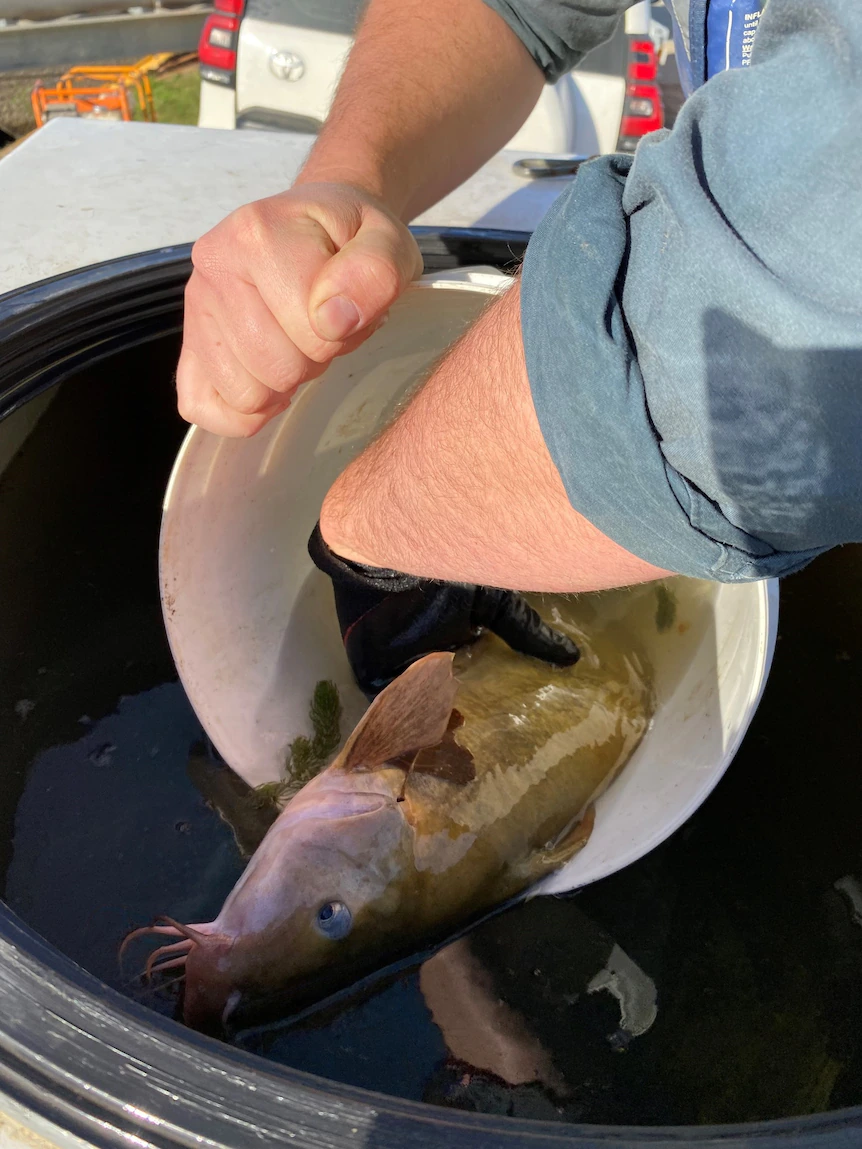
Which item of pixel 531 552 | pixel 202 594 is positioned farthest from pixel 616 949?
pixel 202 594

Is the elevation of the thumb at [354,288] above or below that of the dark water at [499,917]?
above

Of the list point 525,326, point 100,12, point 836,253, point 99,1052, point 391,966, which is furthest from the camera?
point 100,12

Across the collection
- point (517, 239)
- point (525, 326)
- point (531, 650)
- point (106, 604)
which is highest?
point (525, 326)

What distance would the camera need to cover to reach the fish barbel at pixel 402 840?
1.29 metres

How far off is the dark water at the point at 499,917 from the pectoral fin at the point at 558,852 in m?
0.11

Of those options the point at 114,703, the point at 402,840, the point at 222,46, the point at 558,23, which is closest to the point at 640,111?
the point at 222,46

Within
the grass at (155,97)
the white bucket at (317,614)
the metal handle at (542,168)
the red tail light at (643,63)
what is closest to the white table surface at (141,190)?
the metal handle at (542,168)

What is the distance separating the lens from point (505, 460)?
1031 mm

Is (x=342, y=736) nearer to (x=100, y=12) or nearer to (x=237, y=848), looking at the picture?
(x=237, y=848)

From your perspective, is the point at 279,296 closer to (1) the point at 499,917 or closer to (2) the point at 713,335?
(2) the point at 713,335

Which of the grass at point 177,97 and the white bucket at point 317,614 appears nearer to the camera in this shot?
the white bucket at point 317,614

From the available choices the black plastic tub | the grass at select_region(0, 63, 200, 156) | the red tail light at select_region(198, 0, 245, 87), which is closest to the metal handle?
the black plastic tub

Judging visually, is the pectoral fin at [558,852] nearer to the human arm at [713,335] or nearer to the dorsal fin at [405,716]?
the dorsal fin at [405,716]

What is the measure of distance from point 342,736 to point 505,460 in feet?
3.25
